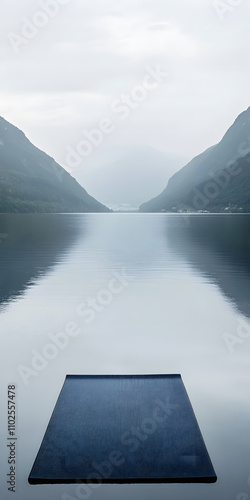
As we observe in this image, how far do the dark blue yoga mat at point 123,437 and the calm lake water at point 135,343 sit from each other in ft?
0.43

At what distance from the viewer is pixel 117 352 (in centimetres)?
919

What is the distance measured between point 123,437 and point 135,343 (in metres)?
4.10

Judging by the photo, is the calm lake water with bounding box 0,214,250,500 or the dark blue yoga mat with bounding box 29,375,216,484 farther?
the calm lake water with bounding box 0,214,250,500

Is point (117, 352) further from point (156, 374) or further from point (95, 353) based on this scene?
point (156, 374)

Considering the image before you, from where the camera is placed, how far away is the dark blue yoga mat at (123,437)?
4.96 metres

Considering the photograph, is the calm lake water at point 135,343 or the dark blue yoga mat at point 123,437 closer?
the dark blue yoga mat at point 123,437

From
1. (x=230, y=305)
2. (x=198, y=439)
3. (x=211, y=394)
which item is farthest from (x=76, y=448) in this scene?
(x=230, y=305)

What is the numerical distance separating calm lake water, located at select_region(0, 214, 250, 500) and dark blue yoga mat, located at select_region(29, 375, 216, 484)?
132 mm

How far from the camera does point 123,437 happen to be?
18.7ft

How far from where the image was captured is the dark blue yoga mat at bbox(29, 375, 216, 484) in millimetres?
4961

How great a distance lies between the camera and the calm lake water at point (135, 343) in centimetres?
519

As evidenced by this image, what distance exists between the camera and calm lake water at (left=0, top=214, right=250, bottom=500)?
519 cm

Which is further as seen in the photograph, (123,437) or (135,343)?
(135,343)

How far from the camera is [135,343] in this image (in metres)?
9.79
